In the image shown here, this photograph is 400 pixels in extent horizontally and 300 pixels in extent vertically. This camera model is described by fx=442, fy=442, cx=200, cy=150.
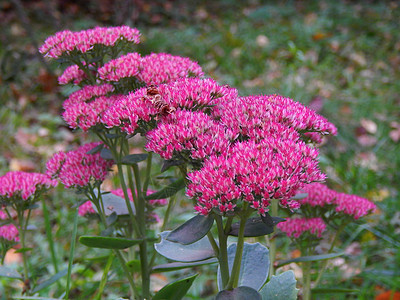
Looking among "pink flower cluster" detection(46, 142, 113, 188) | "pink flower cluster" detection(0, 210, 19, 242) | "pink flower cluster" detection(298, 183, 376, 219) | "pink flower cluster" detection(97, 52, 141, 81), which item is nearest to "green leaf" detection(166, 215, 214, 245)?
"pink flower cluster" detection(46, 142, 113, 188)

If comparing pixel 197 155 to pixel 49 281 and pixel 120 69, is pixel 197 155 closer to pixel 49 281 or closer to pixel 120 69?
pixel 120 69

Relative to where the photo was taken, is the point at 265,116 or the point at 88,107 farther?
the point at 88,107

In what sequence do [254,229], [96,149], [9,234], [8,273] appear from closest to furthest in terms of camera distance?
[254,229]
[96,149]
[8,273]
[9,234]

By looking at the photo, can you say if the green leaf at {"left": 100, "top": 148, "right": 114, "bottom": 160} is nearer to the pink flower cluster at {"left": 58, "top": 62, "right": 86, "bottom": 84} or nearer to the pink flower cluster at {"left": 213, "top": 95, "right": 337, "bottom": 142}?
the pink flower cluster at {"left": 58, "top": 62, "right": 86, "bottom": 84}

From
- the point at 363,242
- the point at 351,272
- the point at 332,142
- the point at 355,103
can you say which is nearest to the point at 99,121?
the point at 351,272

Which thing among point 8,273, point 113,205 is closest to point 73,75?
point 113,205

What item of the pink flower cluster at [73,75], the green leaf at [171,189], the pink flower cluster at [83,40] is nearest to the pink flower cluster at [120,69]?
the pink flower cluster at [83,40]

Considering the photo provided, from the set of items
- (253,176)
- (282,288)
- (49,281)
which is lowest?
(49,281)
